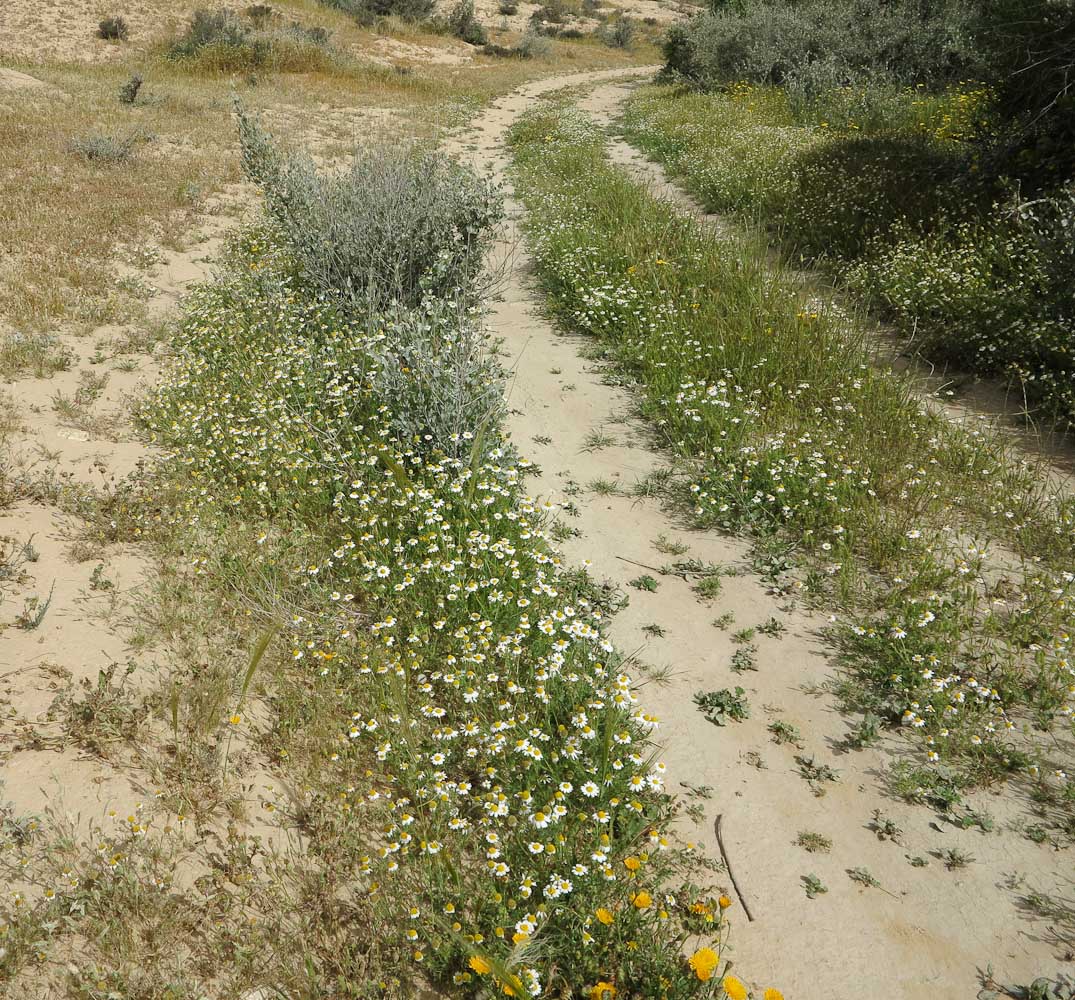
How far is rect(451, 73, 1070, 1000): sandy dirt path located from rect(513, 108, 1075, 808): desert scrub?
32 cm

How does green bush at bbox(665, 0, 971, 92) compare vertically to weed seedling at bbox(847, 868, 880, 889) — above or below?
above

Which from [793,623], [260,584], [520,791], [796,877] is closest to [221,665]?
[260,584]

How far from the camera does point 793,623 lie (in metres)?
4.43

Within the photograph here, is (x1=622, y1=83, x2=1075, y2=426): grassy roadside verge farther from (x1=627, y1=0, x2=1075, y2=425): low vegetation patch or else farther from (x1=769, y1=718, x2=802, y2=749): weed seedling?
(x1=769, y1=718, x2=802, y2=749): weed seedling

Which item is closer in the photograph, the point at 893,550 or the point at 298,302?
the point at 893,550

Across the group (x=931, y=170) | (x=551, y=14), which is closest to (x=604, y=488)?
(x=931, y=170)

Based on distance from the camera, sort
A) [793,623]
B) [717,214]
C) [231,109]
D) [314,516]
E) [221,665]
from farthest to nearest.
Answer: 1. [231,109]
2. [717,214]
3. [314,516]
4. [793,623]
5. [221,665]

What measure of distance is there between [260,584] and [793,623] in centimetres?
330

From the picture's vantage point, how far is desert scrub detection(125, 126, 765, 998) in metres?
2.79

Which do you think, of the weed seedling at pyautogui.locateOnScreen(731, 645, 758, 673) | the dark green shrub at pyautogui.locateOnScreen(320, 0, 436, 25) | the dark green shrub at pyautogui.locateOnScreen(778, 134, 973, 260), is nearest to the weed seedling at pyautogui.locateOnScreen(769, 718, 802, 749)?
the weed seedling at pyautogui.locateOnScreen(731, 645, 758, 673)

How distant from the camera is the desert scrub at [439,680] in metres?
2.79

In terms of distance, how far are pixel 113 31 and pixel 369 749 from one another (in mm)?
30566

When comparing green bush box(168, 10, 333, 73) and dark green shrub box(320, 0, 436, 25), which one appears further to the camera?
dark green shrub box(320, 0, 436, 25)

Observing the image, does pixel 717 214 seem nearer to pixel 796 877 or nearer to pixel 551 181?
pixel 551 181
